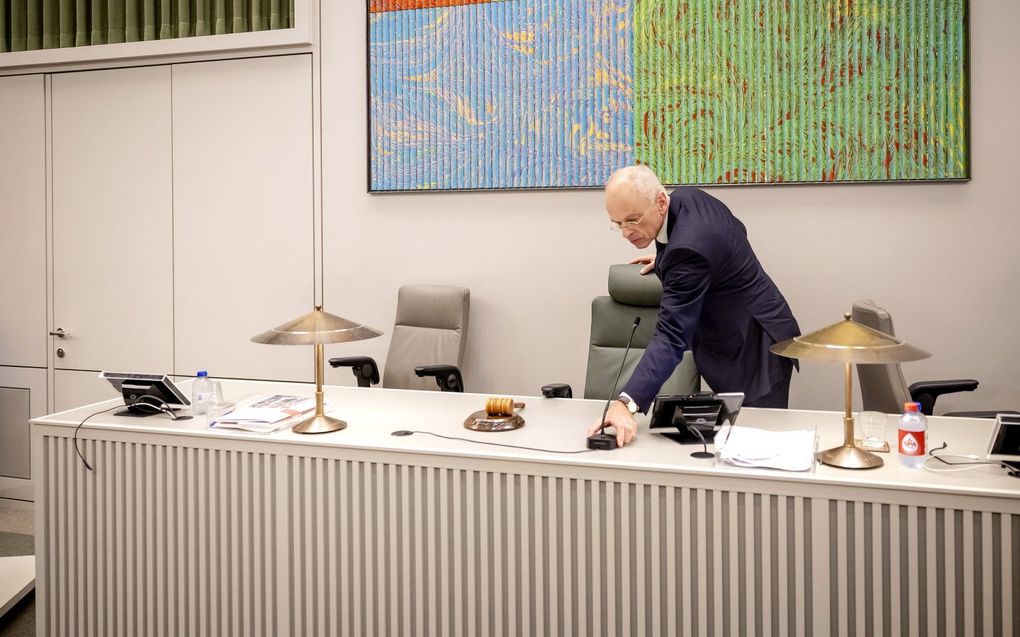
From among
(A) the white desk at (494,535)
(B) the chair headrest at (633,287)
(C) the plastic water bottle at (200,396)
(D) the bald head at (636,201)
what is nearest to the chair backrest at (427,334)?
(B) the chair headrest at (633,287)

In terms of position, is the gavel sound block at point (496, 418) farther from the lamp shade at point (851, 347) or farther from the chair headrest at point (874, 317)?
the chair headrest at point (874, 317)

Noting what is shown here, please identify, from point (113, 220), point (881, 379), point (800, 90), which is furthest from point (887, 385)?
point (113, 220)

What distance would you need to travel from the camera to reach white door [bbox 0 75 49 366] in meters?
4.16

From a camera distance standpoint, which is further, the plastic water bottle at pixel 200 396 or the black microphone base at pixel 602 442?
the plastic water bottle at pixel 200 396

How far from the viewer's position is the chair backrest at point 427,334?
11.5 feet

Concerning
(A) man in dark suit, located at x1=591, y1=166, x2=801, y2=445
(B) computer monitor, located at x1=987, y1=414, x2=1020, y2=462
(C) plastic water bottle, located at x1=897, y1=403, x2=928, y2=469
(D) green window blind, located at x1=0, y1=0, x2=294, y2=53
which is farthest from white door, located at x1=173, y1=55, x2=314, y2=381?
(B) computer monitor, located at x1=987, y1=414, x2=1020, y2=462

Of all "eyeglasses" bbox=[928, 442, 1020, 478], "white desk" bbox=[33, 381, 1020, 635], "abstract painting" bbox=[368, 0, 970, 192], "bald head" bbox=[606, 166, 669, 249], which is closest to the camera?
"white desk" bbox=[33, 381, 1020, 635]

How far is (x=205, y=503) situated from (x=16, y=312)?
293 cm

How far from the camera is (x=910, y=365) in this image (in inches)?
129

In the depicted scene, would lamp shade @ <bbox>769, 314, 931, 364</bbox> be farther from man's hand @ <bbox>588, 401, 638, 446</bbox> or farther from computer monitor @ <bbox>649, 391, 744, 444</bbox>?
man's hand @ <bbox>588, 401, 638, 446</bbox>

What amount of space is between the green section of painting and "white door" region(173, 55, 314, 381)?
176cm

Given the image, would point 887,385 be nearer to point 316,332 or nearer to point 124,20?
point 316,332

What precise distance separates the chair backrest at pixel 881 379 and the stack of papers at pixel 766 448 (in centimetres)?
48

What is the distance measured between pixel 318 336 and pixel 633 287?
1.43 metres
